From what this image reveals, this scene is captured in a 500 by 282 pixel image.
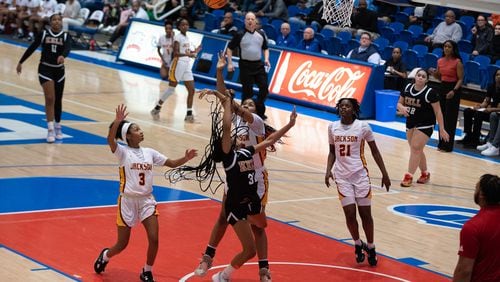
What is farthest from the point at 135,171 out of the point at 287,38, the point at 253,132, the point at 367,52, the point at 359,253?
the point at 287,38

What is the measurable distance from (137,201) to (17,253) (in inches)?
60.2

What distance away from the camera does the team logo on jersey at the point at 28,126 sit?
1514 centimetres

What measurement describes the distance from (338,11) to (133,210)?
5.15m

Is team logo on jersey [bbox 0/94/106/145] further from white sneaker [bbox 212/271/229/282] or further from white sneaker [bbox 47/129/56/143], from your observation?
white sneaker [bbox 212/271/229/282]

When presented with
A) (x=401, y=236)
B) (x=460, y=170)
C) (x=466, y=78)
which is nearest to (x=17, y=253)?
(x=401, y=236)

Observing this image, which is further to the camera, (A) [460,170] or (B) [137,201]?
(A) [460,170]

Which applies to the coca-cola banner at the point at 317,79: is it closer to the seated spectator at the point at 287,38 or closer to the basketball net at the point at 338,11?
the seated spectator at the point at 287,38

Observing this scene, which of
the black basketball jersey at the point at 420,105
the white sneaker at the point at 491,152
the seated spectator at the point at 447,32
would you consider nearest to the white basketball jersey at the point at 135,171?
the black basketball jersey at the point at 420,105

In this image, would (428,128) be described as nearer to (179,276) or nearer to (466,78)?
(179,276)

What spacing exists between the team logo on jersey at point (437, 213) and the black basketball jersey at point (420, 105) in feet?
4.60

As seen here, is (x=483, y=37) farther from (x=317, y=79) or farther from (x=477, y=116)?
(x=477, y=116)

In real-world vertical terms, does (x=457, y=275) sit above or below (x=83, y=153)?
above

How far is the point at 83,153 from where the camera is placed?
14.3 metres

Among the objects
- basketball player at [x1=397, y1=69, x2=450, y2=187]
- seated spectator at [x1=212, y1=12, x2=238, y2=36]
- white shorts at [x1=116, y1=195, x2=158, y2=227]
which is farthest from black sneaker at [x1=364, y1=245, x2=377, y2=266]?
seated spectator at [x1=212, y1=12, x2=238, y2=36]
